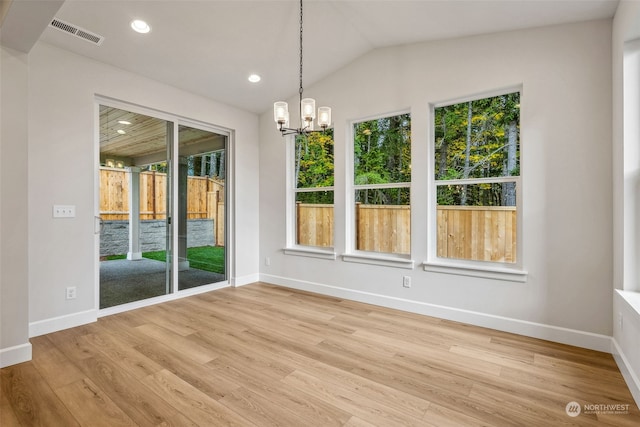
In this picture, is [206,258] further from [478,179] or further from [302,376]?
[478,179]

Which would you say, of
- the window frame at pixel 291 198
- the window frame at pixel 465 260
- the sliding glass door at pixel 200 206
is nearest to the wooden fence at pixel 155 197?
the sliding glass door at pixel 200 206

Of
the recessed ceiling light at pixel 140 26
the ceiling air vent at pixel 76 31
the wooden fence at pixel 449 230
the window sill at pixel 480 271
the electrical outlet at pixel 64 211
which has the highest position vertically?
the recessed ceiling light at pixel 140 26

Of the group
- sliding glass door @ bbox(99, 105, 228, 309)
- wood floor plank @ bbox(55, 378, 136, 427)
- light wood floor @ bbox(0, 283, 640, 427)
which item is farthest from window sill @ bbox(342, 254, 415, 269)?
wood floor plank @ bbox(55, 378, 136, 427)

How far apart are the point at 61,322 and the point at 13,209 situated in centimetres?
127

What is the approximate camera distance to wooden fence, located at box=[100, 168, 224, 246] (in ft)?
11.2

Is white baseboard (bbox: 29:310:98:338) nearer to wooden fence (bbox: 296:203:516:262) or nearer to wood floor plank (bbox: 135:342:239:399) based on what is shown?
wood floor plank (bbox: 135:342:239:399)

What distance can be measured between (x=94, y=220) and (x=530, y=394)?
4.06 meters

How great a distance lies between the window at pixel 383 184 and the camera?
366 centimetres

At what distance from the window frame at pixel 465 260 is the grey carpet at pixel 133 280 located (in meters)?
3.20

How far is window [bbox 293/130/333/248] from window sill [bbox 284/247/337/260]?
0.39 feet

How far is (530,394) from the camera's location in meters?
1.98

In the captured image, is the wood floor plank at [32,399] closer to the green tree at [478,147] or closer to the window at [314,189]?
the window at [314,189]

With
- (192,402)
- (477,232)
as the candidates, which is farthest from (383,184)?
(192,402)

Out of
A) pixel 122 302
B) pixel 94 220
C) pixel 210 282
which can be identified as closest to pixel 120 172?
pixel 94 220
